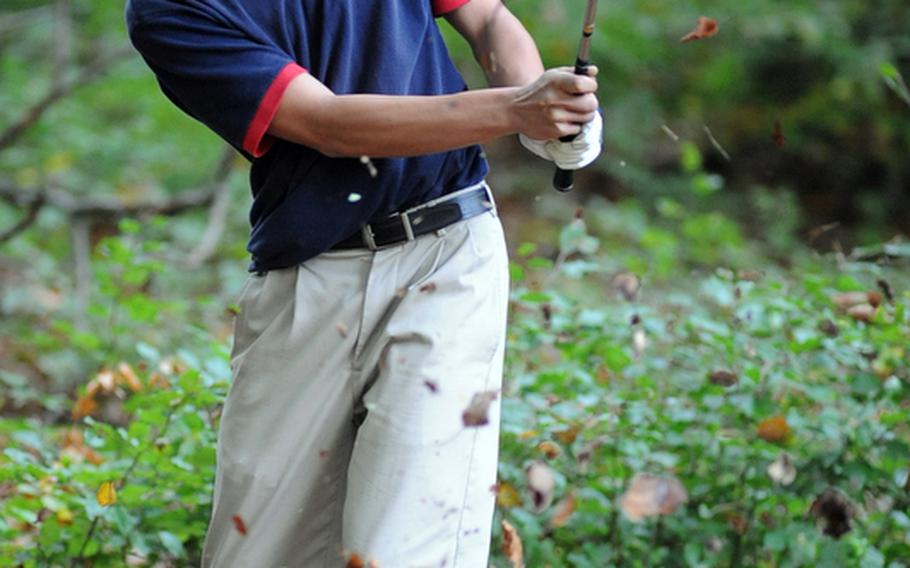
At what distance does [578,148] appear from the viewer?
2316 mm

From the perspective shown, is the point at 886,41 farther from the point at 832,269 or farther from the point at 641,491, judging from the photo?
the point at 641,491

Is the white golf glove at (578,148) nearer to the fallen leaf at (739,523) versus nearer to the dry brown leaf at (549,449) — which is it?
the dry brown leaf at (549,449)

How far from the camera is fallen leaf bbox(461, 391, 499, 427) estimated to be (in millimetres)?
2283

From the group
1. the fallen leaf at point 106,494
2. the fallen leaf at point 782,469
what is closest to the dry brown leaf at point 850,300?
the fallen leaf at point 782,469

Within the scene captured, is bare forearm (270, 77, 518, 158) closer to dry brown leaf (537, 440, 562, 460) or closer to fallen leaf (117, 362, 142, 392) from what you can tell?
dry brown leaf (537, 440, 562, 460)

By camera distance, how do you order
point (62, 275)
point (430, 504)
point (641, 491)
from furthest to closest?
point (62, 275)
point (641, 491)
point (430, 504)

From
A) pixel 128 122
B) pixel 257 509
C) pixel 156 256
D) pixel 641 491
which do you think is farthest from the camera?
pixel 128 122

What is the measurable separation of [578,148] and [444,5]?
57 centimetres

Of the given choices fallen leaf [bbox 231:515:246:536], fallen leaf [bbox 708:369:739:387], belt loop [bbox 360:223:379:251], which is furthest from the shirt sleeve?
fallen leaf [bbox 708:369:739:387]

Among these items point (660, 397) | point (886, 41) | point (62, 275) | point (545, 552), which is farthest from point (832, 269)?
point (62, 275)

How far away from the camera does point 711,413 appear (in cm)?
348

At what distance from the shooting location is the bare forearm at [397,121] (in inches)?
86.6

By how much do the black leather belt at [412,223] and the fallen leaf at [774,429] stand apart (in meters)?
1.23

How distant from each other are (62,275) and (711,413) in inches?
174
